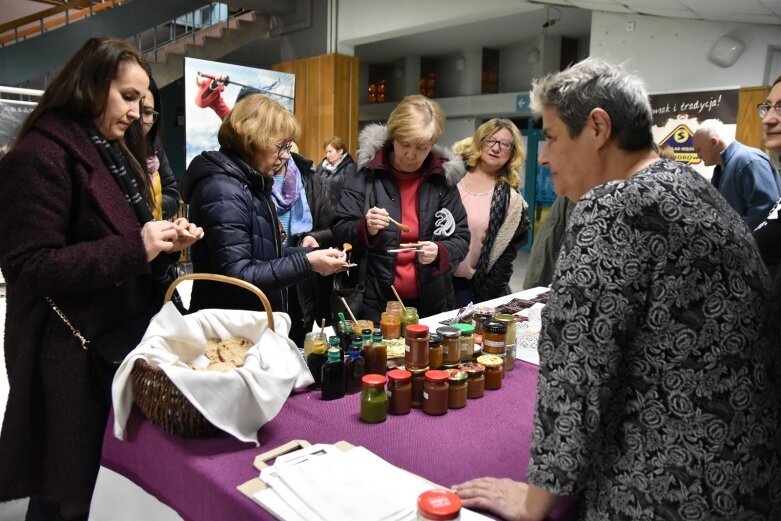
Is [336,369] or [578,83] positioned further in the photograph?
[336,369]

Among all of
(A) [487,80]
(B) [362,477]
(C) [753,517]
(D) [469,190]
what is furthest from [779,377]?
(A) [487,80]

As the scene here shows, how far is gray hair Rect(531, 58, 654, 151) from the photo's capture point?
3.19ft

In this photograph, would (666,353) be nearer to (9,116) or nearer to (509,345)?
(509,345)

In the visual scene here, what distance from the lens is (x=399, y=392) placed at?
4.56 feet

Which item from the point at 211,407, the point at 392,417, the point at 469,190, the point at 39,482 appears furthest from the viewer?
the point at 469,190

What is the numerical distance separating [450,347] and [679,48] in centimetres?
417

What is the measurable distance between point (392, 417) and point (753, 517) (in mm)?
753

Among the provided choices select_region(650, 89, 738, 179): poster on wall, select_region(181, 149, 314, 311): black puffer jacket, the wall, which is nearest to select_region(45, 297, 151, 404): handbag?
select_region(181, 149, 314, 311): black puffer jacket

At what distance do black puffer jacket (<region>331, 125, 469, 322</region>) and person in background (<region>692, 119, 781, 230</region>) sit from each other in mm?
1439

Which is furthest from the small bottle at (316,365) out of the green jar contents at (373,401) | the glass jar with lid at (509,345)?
the glass jar with lid at (509,345)

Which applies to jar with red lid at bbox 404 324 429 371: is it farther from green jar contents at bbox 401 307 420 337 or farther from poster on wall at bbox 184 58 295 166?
poster on wall at bbox 184 58 295 166

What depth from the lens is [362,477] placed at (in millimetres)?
1072

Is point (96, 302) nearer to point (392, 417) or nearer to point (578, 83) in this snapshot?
point (392, 417)

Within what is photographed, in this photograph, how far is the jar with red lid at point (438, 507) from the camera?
86cm
